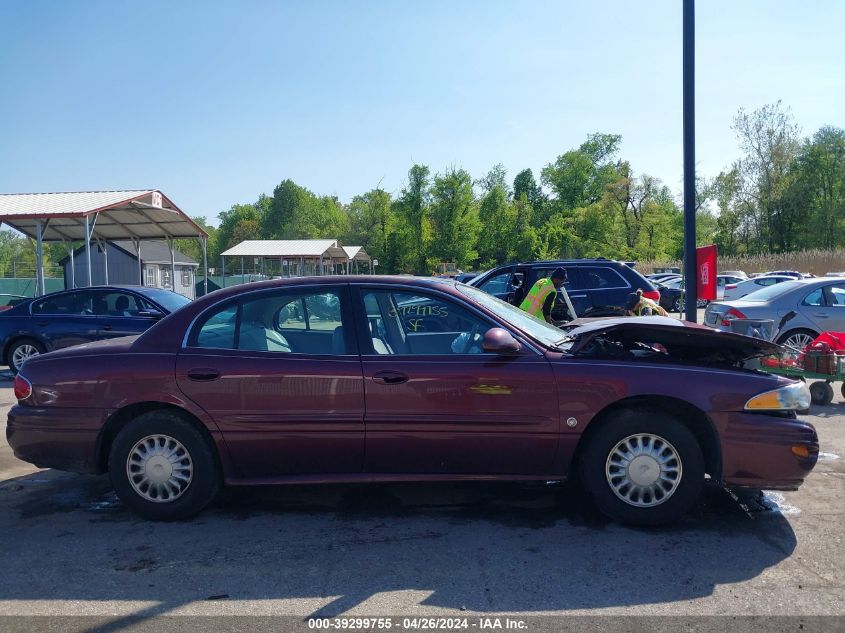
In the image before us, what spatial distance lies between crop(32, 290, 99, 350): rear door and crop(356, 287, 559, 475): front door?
8345 mm

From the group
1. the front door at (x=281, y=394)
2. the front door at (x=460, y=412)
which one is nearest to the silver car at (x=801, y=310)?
the front door at (x=460, y=412)

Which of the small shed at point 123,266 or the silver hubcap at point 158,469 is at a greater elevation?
the small shed at point 123,266

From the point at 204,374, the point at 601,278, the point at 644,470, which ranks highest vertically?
the point at 601,278

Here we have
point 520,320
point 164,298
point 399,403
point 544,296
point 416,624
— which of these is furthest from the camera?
point 164,298

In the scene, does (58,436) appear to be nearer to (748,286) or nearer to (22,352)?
(22,352)

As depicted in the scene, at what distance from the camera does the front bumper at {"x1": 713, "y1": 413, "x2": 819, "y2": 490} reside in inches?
170

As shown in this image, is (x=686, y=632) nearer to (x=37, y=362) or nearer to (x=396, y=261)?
(x=37, y=362)

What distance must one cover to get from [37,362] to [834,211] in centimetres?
6860

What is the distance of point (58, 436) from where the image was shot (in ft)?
15.5

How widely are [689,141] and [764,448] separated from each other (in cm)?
502

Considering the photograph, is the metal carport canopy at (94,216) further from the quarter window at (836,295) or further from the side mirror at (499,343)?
the quarter window at (836,295)

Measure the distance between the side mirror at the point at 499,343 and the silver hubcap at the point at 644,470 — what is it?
91 centimetres

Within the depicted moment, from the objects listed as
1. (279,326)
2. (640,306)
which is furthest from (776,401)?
(640,306)

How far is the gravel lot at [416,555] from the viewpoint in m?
3.50
